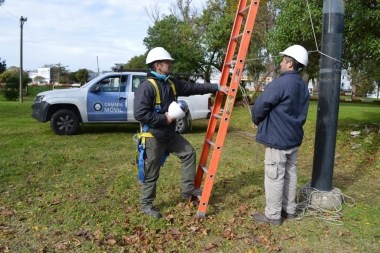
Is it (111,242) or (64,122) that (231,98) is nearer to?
(111,242)

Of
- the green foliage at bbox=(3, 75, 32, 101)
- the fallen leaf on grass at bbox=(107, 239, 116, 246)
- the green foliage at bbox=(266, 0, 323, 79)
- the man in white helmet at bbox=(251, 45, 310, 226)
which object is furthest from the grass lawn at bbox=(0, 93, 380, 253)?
the green foliage at bbox=(3, 75, 32, 101)

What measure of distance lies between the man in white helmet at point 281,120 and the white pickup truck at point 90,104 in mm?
6367

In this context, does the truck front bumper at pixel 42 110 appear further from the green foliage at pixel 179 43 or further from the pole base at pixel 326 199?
the green foliage at pixel 179 43

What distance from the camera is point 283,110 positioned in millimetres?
4082

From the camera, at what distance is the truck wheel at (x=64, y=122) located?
1065 cm

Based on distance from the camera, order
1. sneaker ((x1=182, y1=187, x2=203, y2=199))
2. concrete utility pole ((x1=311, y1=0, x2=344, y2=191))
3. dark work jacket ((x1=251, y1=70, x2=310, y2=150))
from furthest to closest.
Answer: sneaker ((x1=182, y1=187, x2=203, y2=199)), concrete utility pole ((x1=311, y1=0, x2=344, y2=191)), dark work jacket ((x1=251, y1=70, x2=310, y2=150))

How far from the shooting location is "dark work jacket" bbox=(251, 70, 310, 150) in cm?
405

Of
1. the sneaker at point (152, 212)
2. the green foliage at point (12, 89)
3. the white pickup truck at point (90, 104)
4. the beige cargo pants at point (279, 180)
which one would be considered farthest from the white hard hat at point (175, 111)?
the green foliage at point (12, 89)

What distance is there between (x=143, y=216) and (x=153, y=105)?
1.40 meters

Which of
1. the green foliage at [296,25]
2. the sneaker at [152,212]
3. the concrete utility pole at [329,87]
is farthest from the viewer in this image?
the green foliage at [296,25]

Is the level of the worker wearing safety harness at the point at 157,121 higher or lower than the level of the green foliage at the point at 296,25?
lower

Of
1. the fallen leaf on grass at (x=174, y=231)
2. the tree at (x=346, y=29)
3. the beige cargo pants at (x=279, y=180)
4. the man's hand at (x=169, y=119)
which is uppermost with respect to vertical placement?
the tree at (x=346, y=29)

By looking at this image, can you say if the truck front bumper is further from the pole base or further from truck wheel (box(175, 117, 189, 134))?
the pole base

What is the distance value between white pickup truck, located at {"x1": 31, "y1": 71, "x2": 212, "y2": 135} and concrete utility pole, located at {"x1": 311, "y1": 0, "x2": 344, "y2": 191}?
19.6 ft
